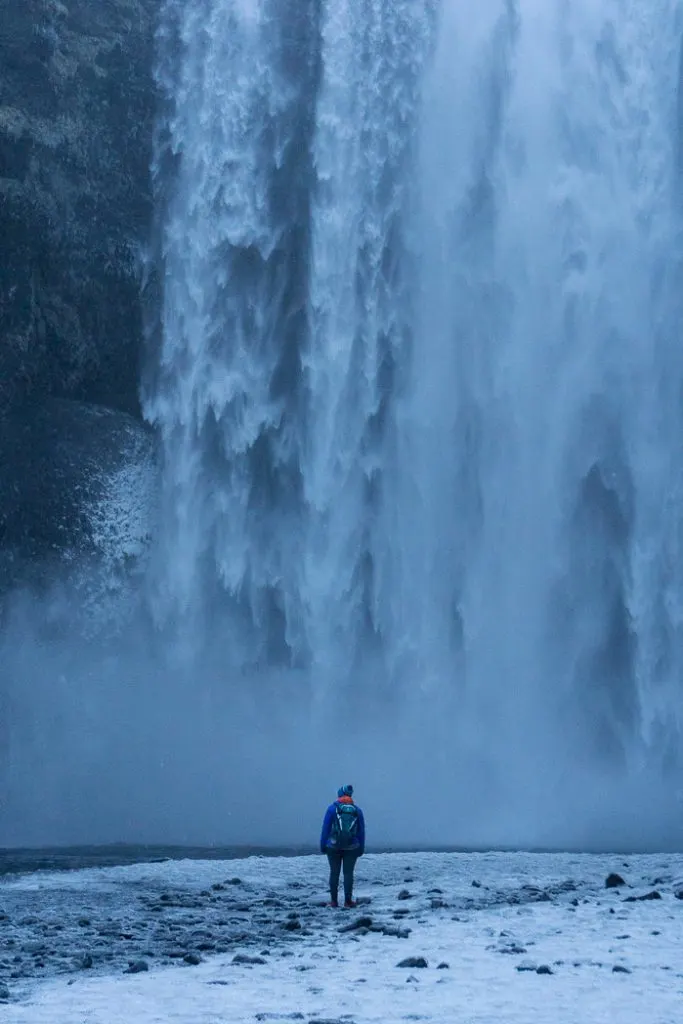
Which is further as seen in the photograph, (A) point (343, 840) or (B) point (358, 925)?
(A) point (343, 840)

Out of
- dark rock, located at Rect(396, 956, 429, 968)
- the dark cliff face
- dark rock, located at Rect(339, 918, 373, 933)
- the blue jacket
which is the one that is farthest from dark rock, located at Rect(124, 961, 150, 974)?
the dark cliff face

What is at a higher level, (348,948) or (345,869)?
(345,869)

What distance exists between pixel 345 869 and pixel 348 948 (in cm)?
268

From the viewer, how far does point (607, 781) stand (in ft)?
79.3

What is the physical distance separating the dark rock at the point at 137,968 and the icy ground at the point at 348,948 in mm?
45

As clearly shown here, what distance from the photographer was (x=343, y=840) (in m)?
12.1

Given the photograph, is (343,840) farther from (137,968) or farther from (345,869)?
(137,968)

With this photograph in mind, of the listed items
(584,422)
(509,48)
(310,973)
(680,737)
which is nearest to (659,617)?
(680,737)

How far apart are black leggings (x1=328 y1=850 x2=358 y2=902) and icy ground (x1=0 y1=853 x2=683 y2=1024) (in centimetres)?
24

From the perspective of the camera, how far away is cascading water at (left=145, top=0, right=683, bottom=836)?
25797mm

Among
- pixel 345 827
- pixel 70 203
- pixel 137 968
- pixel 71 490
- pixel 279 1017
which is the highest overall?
pixel 70 203

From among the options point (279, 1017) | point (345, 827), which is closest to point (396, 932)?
point (345, 827)

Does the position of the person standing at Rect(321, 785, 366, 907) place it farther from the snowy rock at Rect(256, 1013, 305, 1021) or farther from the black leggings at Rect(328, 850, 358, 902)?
the snowy rock at Rect(256, 1013, 305, 1021)

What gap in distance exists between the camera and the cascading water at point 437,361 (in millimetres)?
25797
